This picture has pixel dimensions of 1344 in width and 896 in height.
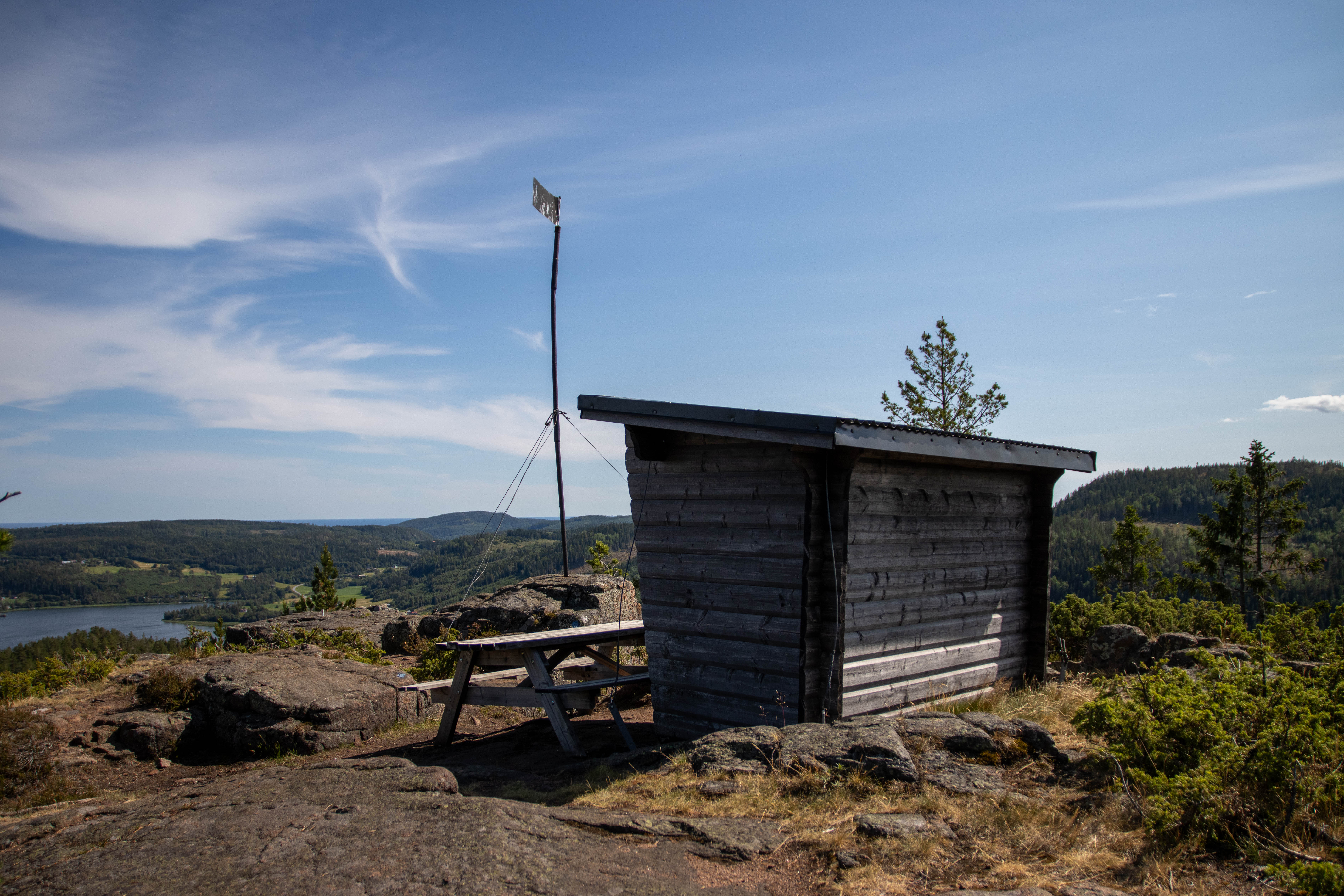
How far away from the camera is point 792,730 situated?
19.5 ft

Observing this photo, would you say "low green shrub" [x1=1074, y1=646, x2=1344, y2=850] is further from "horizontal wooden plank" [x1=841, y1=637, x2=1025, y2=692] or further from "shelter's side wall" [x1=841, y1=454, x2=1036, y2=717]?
"shelter's side wall" [x1=841, y1=454, x2=1036, y2=717]

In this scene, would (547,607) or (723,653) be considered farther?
(547,607)

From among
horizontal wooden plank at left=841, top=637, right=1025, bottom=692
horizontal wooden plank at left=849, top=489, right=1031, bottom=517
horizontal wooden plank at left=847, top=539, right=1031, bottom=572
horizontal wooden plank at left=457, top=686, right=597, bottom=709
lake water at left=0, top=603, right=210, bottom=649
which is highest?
horizontal wooden plank at left=849, top=489, right=1031, bottom=517

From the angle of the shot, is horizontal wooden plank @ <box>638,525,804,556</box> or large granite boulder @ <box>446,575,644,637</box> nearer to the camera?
horizontal wooden plank @ <box>638,525,804,556</box>

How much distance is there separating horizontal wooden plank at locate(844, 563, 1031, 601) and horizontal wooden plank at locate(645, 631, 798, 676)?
2.83ft

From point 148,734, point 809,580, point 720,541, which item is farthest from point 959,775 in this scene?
point 148,734

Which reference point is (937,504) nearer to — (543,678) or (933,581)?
(933,581)

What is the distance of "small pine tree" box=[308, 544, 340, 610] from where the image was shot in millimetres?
26844

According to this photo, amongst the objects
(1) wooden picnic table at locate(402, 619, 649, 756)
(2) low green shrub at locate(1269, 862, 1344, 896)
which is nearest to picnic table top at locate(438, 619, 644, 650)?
(1) wooden picnic table at locate(402, 619, 649, 756)

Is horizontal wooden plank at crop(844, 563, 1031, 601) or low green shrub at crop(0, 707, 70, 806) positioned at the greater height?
horizontal wooden plank at crop(844, 563, 1031, 601)

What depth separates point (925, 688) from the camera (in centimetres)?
758

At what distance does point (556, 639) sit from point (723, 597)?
219 cm

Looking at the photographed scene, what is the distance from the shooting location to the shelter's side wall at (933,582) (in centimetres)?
693

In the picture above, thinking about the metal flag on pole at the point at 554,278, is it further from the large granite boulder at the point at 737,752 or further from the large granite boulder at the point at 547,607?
the large granite boulder at the point at 737,752
